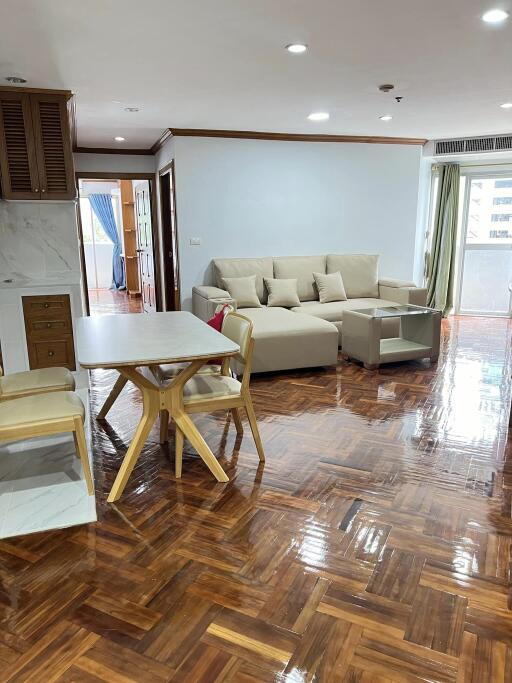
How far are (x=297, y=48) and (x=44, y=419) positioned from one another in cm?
246

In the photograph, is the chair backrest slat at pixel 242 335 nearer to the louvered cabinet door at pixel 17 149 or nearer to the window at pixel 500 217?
the louvered cabinet door at pixel 17 149

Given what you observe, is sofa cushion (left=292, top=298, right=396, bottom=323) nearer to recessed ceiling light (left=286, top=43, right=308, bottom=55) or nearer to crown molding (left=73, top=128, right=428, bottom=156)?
crown molding (left=73, top=128, right=428, bottom=156)

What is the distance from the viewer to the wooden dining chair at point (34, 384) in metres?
2.77

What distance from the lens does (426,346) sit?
16.1 feet

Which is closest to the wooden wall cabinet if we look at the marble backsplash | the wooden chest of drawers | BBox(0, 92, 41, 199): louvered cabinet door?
BBox(0, 92, 41, 199): louvered cabinet door

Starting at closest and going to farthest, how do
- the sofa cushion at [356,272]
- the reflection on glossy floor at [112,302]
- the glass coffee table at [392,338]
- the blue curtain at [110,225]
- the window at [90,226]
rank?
the glass coffee table at [392,338]
the sofa cushion at [356,272]
the reflection on glossy floor at [112,302]
the blue curtain at [110,225]
the window at [90,226]

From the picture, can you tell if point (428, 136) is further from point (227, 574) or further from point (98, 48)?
point (227, 574)

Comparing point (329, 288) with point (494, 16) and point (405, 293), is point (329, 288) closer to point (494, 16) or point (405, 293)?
point (405, 293)

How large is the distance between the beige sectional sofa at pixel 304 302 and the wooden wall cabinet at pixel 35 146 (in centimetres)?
170

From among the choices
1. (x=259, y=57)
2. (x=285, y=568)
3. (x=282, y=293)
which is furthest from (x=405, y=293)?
(x=285, y=568)

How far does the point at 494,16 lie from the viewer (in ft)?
8.16

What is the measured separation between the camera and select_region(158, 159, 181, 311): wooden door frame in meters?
5.77

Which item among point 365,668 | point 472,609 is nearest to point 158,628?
point 365,668

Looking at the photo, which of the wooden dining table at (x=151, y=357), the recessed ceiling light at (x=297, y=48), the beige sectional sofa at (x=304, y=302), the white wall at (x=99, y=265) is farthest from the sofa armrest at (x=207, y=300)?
the white wall at (x=99, y=265)
